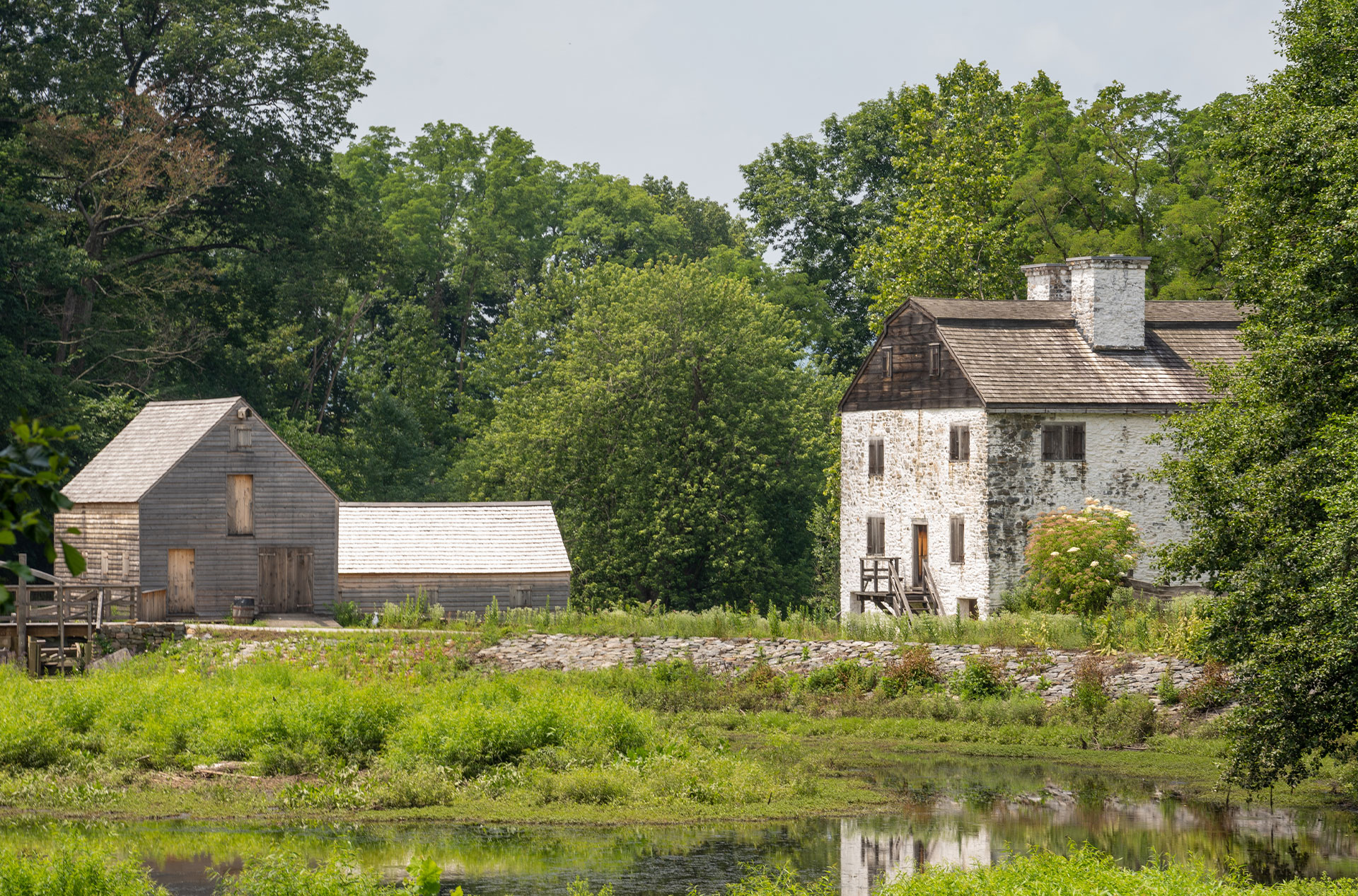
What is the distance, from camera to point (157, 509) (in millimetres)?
43094

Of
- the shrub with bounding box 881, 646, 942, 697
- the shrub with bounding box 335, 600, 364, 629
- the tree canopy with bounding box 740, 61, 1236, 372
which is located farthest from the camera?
the tree canopy with bounding box 740, 61, 1236, 372

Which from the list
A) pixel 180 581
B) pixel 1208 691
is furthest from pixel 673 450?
pixel 1208 691

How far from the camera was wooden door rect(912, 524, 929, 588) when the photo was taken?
42.6m

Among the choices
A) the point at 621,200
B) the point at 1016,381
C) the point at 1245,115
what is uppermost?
the point at 621,200

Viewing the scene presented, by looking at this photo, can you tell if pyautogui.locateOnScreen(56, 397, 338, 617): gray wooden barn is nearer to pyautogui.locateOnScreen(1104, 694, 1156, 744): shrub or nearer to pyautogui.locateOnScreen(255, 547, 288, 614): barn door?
pyautogui.locateOnScreen(255, 547, 288, 614): barn door

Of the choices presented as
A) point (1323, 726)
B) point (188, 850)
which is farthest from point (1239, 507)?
point (188, 850)

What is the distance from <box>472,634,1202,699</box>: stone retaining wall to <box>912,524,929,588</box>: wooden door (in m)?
9.34

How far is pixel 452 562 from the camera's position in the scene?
44.6 meters

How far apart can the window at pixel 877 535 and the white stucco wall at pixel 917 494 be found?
17cm

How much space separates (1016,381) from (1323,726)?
2054 centimetres

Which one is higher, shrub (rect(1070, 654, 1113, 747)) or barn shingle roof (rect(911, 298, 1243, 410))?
barn shingle roof (rect(911, 298, 1243, 410))

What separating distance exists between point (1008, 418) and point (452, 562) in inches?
667

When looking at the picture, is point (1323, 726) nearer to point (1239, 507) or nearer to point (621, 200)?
point (1239, 507)

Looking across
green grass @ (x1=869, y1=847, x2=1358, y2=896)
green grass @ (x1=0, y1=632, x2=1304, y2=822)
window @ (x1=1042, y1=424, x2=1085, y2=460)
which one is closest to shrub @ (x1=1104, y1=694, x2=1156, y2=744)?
green grass @ (x1=0, y1=632, x2=1304, y2=822)
